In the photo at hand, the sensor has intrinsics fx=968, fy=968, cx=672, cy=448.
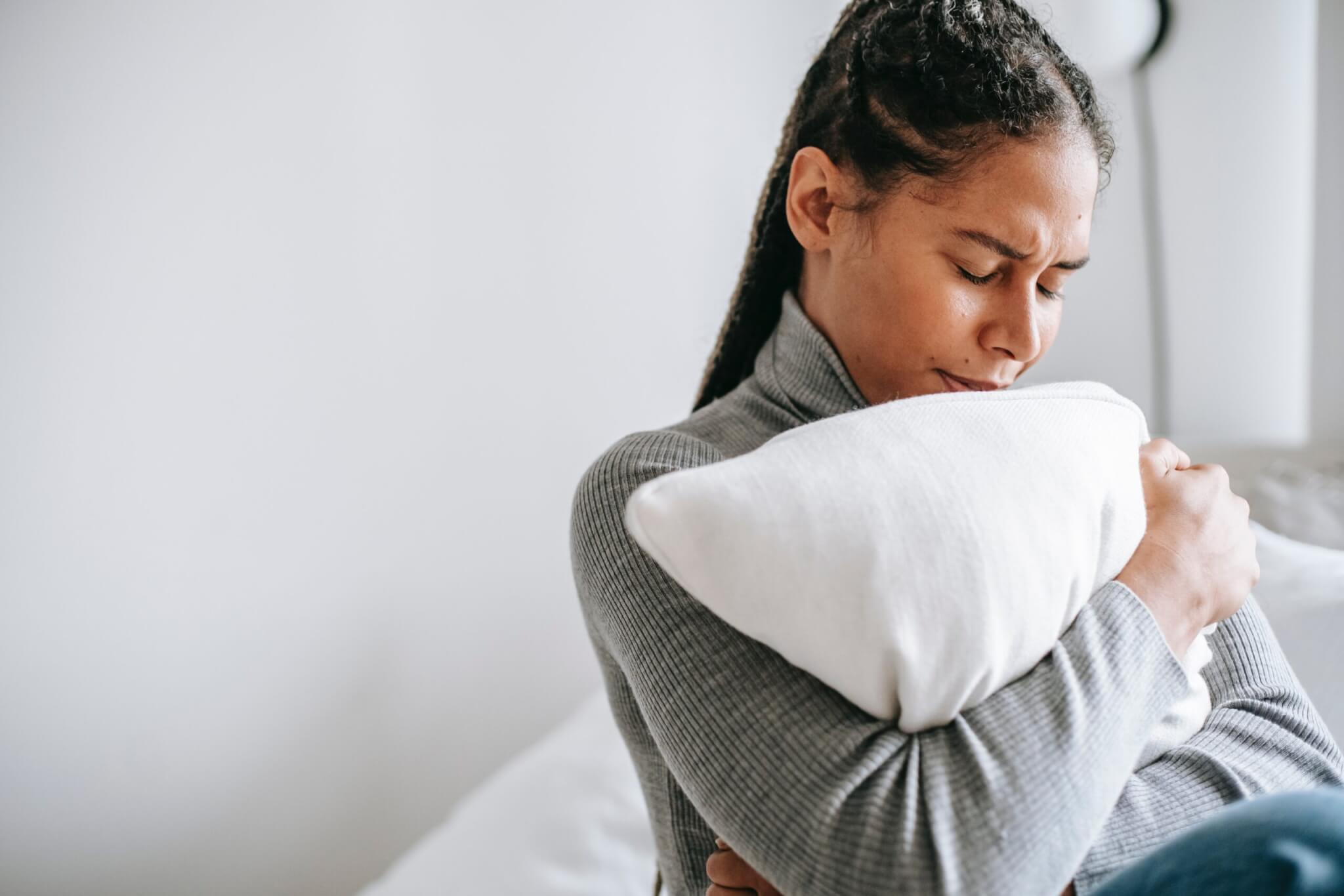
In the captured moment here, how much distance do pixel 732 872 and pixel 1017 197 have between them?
0.54 metres

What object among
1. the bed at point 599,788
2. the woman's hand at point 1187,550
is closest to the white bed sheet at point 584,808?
the bed at point 599,788

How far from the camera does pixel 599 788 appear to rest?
1.17m

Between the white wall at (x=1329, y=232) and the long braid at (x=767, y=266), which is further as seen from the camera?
the white wall at (x=1329, y=232)

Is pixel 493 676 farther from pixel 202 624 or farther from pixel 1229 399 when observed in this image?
pixel 1229 399

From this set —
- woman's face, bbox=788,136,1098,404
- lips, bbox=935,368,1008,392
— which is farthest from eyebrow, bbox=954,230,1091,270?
lips, bbox=935,368,1008,392

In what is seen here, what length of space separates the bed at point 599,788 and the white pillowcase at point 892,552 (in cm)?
56

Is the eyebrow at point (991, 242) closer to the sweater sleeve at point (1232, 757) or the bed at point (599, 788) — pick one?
the sweater sleeve at point (1232, 757)

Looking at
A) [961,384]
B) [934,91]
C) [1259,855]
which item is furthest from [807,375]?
[1259,855]

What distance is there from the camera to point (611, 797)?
117cm

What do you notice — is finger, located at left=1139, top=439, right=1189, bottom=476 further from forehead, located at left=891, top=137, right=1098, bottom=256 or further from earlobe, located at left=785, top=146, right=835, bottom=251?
earlobe, located at left=785, top=146, right=835, bottom=251

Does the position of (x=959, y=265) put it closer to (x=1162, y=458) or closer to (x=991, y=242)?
(x=991, y=242)

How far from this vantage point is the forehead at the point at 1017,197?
0.76m

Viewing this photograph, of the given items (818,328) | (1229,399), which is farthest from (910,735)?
(1229,399)

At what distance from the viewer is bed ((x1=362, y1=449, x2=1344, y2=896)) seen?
977mm
